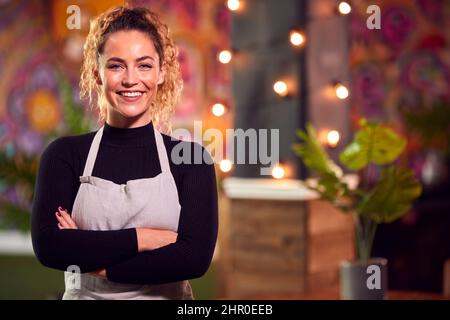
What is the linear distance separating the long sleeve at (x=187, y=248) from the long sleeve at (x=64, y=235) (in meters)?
0.03

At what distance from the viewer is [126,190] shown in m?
1.33

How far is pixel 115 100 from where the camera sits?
4.31 feet

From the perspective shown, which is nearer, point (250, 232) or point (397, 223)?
point (250, 232)

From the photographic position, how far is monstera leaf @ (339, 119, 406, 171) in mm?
2043

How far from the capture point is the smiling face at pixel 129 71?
1.30 metres

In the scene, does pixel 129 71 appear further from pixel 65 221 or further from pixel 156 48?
pixel 65 221

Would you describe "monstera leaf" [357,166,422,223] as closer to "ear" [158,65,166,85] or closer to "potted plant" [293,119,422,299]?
"potted plant" [293,119,422,299]

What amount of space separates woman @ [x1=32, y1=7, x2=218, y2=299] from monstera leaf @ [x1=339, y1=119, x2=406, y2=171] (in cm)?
78

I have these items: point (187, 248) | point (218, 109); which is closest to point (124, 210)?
point (187, 248)

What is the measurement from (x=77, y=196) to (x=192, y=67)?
165 inches

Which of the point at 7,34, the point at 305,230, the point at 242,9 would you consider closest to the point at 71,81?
the point at 7,34

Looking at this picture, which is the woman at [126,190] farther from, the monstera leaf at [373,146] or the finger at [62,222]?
the monstera leaf at [373,146]

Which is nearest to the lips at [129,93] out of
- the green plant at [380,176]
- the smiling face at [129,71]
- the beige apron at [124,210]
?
the smiling face at [129,71]
